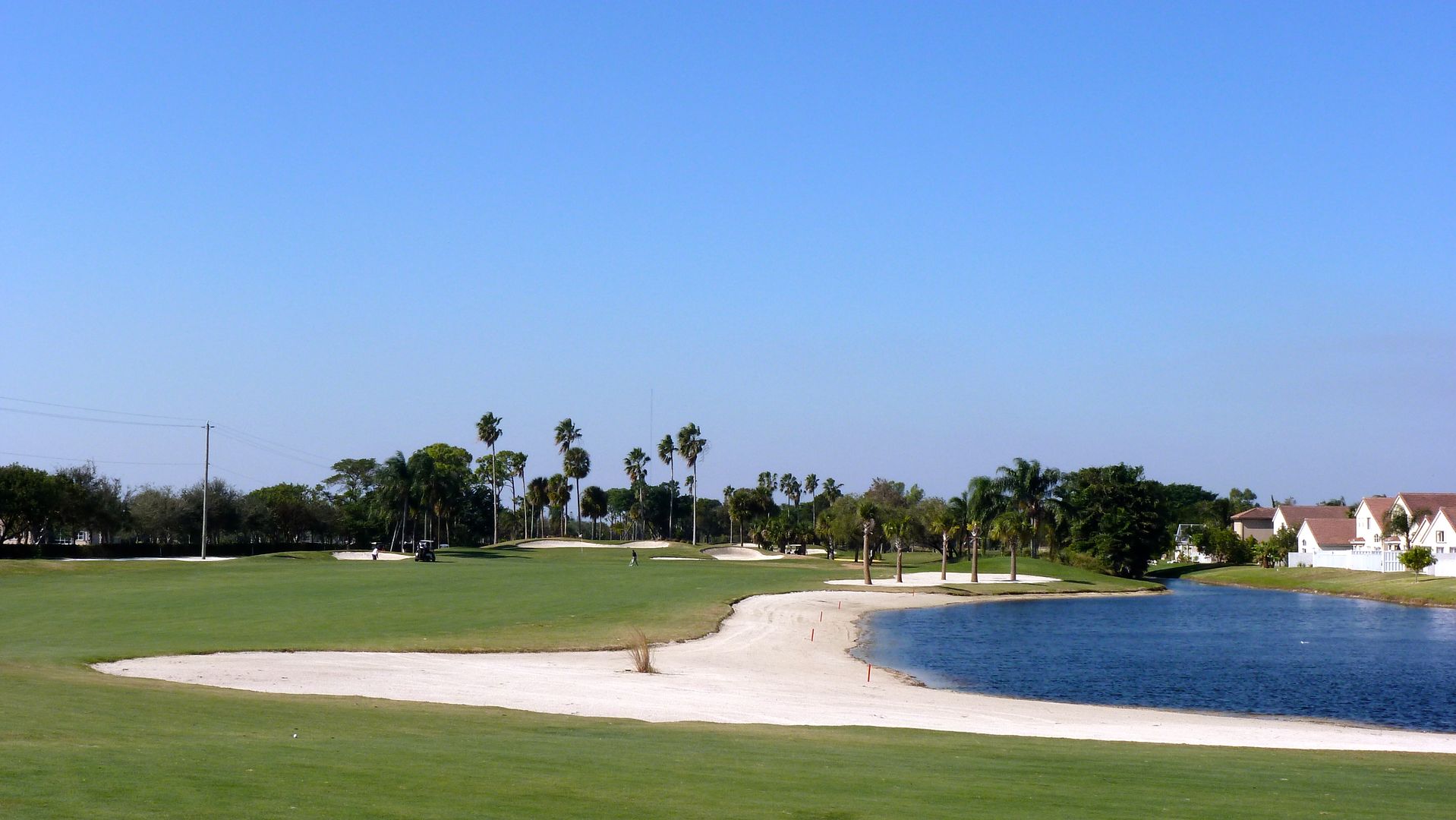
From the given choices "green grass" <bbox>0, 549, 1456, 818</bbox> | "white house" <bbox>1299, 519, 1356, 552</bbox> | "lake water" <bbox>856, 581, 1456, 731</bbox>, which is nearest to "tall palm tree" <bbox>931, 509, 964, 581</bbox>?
"lake water" <bbox>856, 581, 1456, 731</bbox>

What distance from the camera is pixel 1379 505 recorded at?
14125 centimetres

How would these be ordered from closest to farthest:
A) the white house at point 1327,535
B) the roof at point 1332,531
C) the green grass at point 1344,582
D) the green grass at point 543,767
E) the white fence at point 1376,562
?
the green grass at point 543,767
the green grass at point 1344,582
the white fence at point 1376,562
the white house at point 1327,535
the roof at point 1332,531

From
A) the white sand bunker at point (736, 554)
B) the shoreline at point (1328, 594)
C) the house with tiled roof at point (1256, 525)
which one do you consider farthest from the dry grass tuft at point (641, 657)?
the house with tiled roof at point (1256, 525)

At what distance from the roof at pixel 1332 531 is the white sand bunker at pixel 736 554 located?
224ft

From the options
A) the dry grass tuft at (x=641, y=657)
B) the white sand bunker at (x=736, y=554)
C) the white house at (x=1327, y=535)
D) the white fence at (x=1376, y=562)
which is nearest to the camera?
the dry grass tuft at (x=641, y=657)

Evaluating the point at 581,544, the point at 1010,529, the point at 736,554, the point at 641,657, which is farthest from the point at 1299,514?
the point at 641,657

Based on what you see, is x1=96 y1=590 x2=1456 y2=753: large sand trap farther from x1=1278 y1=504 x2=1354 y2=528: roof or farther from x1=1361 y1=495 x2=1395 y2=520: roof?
x1=1278 y1=504 x2=1354 y2=528: roof

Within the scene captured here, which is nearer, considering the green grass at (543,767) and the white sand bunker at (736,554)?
the green grass at (543,767)

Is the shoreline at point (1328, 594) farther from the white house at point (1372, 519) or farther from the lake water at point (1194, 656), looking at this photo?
the white house at point (1372, 519)

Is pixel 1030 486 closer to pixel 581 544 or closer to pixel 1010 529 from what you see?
pixel 1010 529

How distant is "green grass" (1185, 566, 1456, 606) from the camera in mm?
86812

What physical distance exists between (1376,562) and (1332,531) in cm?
3928

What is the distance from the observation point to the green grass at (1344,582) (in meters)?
86.8

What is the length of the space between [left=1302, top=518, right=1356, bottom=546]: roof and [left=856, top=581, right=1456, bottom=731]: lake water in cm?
7060
